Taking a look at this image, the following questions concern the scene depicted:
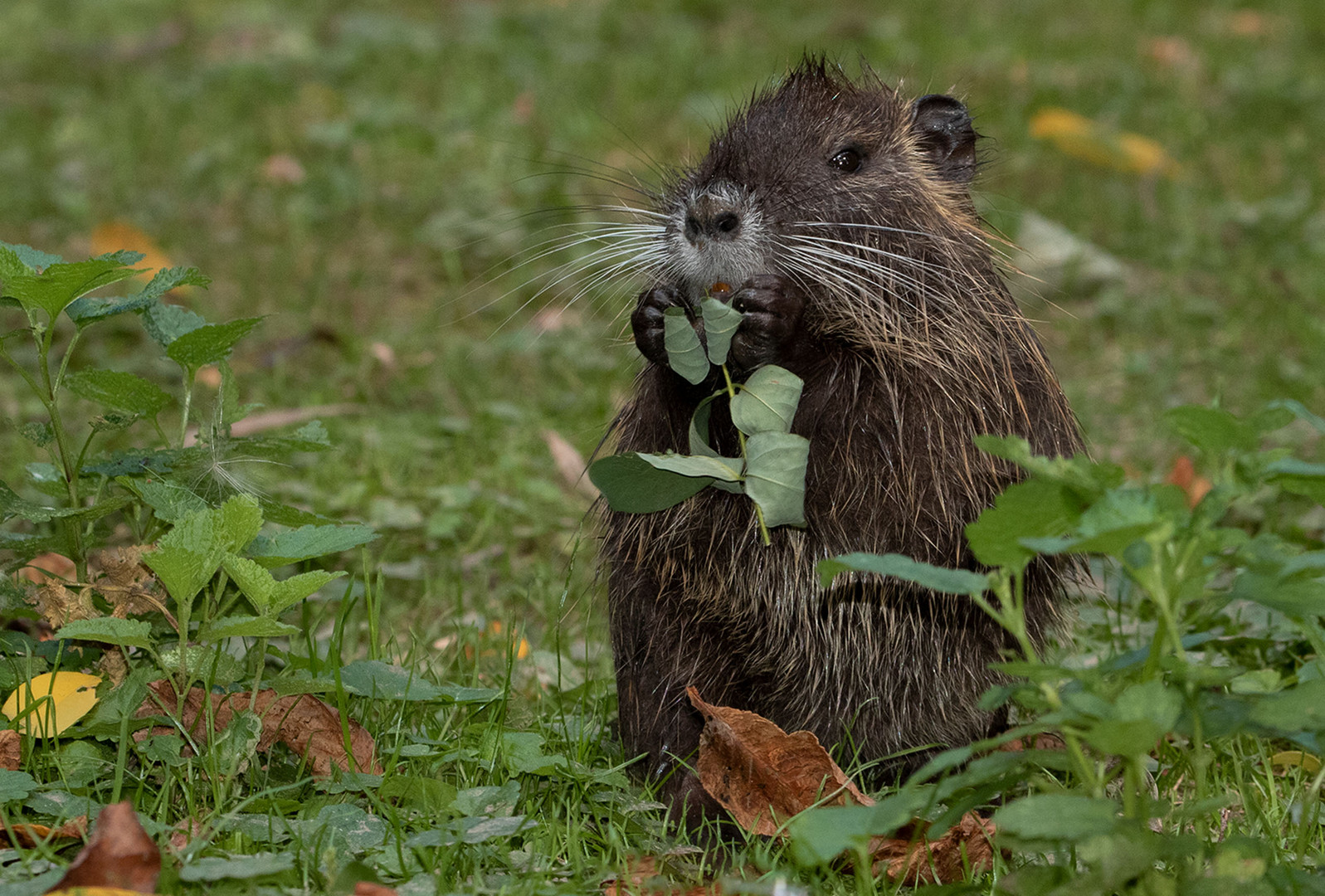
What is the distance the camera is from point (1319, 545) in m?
3.53

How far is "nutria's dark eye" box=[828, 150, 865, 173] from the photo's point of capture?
2809 millimetres

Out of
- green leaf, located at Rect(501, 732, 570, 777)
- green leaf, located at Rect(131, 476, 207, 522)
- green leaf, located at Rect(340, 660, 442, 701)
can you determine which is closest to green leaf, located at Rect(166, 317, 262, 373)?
green leaf, located at Rect(131, 476, 207, 522)

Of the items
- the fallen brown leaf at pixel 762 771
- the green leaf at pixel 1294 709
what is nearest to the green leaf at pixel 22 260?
the fallen brown leaf at pixel 762 771

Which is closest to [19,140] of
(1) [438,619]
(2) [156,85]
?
(2) [156,85]

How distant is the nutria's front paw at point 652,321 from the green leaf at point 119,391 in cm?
83

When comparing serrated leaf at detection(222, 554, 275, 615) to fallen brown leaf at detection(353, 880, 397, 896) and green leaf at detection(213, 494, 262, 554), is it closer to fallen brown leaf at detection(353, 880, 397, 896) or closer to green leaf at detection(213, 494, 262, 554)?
green leaf at detection(213, 494, 262, 554)

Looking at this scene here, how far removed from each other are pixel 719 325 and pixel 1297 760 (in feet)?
4.27

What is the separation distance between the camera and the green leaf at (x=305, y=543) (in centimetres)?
235

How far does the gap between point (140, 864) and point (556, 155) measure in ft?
16.0

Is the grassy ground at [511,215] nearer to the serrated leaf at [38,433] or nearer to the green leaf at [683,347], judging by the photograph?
the serrated leaf at [38,433]

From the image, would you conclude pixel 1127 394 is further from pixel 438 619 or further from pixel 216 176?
pixel 216 176

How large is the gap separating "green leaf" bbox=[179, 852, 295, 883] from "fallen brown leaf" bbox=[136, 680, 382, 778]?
42cm

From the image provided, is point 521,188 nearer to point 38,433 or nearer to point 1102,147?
point 1102,147

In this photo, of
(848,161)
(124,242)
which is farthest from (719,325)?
(124,242)
